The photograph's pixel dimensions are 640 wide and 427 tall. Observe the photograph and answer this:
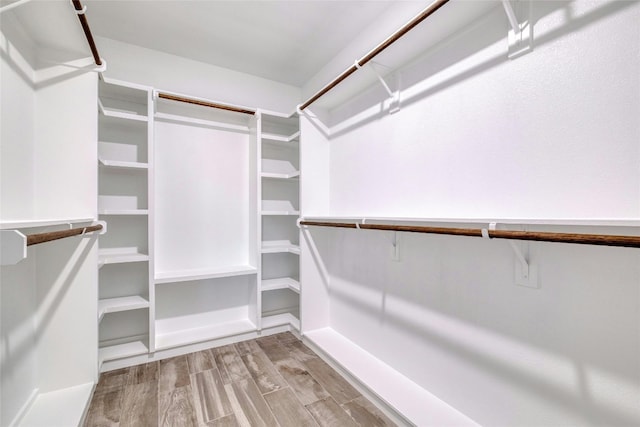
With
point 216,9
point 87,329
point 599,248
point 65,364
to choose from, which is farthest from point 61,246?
point 599,248

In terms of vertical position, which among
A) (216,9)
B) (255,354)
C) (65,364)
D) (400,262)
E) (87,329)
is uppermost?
(216,9)

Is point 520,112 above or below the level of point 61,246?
above

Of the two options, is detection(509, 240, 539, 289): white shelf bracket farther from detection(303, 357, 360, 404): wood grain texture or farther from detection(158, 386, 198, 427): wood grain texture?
detection(158, 386, 198, 427): wood grain texture

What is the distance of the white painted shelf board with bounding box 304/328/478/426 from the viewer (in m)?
1.38

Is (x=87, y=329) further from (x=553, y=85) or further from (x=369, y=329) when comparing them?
(x=553, y=85)

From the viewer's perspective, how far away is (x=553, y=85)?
1082 mm

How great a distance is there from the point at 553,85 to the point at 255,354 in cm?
239

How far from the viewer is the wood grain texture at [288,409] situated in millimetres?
1474

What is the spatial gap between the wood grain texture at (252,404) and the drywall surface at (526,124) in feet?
4.50

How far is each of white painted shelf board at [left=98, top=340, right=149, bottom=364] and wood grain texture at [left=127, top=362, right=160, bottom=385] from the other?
95 mm

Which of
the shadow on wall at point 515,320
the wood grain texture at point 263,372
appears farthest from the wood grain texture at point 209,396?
the shadow on wall at point 515,320

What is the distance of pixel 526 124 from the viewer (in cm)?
116

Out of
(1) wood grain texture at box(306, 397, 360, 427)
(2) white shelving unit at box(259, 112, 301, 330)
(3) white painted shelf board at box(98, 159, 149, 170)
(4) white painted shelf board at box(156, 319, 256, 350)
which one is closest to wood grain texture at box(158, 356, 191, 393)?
(4) white painted shelf board at box(156, 319, 256, 350)

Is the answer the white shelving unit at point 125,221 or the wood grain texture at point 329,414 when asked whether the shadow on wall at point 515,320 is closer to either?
the wood grain texture at point 329,414
